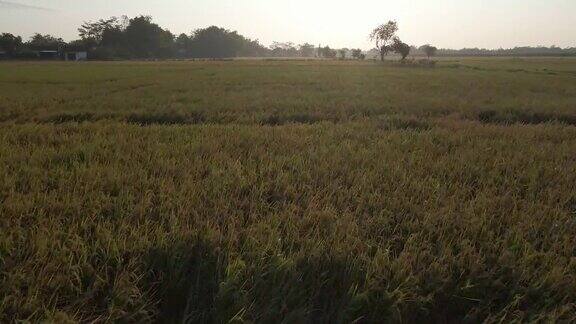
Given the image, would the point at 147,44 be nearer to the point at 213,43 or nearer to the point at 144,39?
the point at 144,39

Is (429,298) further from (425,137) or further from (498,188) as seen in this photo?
(425,137)

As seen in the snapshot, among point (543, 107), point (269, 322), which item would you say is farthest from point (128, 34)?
point (269, 322)

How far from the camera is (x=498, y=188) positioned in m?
4.16

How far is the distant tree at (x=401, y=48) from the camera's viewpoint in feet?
196

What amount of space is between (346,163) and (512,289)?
Answer: 2.48 m


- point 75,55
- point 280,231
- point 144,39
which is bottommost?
point 280,231

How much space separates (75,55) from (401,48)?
169ft

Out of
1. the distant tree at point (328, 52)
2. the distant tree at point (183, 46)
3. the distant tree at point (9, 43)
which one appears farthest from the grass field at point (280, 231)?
the distant tree at point (328, 52)

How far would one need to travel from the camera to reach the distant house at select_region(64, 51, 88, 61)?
6706 cm

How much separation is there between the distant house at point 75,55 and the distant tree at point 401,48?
161ft

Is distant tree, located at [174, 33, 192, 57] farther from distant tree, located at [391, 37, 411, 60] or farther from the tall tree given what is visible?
distant tree, located at [391, 37, 411, 60]

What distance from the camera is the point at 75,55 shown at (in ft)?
223

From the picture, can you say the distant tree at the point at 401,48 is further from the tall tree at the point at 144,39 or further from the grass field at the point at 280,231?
the grass field at the point at 280,231

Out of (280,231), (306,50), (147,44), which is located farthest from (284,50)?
(280,231)
